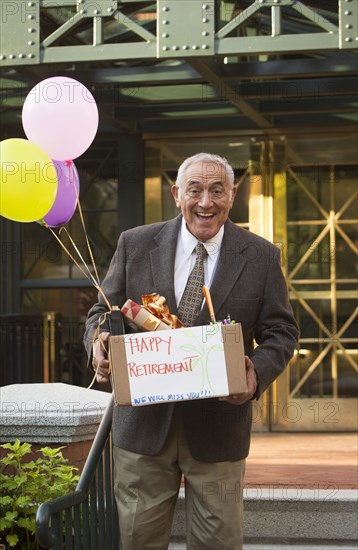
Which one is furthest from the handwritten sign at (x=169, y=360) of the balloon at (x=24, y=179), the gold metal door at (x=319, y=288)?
the gold metal door at (x=319, y=288)

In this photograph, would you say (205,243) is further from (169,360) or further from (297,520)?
(297,520)

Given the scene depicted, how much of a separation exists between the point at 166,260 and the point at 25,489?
1.71 m

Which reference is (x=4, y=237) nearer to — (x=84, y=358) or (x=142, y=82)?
(x=84, y=358)

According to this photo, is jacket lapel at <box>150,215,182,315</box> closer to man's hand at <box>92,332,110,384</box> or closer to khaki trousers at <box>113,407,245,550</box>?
man's hand at <box>92,332,110,384</box>

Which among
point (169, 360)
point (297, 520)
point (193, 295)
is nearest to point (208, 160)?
point (193, 295)

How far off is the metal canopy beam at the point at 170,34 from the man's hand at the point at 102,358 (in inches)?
119

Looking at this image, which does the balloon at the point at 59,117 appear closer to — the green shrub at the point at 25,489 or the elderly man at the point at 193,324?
the elderly man at the point at 193,324

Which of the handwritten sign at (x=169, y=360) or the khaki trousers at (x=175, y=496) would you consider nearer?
the handwritten sign at (x=169, y=360)

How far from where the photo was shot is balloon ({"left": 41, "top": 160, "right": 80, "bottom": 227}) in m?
4.78

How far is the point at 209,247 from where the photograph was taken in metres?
3.84

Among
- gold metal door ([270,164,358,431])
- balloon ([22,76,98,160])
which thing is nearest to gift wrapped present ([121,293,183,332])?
balloon ([22,76,98,160])

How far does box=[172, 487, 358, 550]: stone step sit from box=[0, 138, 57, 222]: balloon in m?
2.43

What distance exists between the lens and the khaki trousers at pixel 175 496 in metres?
3.66

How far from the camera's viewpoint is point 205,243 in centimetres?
383
